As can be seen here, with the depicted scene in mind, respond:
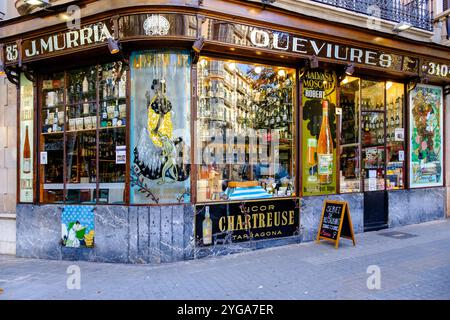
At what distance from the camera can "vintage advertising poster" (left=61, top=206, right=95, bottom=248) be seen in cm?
Answer: 748

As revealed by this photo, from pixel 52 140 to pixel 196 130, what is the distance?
3.43 metres

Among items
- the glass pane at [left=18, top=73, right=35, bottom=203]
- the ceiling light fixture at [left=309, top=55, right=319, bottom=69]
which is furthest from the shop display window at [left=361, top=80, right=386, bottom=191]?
the glass pane at [left=18, top=73, right=35, bottom=203]

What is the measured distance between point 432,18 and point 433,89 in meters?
2.03

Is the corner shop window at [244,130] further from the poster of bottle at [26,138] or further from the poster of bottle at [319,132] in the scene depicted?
the poster of bottle at [26,138]

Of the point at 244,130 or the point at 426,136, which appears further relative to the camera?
the point at 426,136

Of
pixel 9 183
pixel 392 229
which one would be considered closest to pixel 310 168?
pixel 392 229

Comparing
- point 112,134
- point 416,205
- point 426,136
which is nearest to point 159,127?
point 112,134

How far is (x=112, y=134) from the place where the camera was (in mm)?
7562

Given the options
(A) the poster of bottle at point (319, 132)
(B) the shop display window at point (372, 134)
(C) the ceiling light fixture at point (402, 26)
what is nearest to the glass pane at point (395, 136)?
(B) the shop display window at point (372, 134)

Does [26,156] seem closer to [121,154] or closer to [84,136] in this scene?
[84,136]

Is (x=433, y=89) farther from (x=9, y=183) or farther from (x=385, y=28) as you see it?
(x=9, y=183)

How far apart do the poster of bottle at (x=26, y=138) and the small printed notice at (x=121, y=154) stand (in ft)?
8.01

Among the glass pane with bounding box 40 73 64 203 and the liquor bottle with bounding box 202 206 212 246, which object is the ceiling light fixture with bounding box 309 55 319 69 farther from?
the glass pane with bounding box 40 73 64 203

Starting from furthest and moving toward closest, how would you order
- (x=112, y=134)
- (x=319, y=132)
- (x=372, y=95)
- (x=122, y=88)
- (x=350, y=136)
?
(x=372, y=95)
(x=350, y=136)
(x=319, y=132)
(x=112, y=134)
(x=122, y=88)
